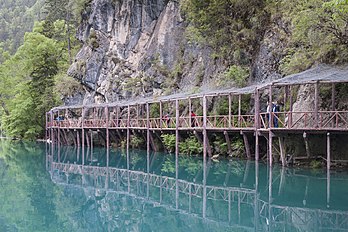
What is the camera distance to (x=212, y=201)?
47.6ft

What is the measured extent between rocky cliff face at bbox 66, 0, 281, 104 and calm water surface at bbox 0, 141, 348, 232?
13802mm

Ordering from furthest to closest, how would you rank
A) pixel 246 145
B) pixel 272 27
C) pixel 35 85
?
pixel 35 85
pixel 272 27
pixel 246 145

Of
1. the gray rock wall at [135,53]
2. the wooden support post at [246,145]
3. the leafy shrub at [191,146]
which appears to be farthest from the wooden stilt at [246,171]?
the gray rock wall at [135,53]

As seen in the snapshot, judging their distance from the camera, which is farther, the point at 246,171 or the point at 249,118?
the point at 249,118

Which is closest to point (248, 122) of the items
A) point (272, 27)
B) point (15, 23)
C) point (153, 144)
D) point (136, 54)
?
point (272, 27)

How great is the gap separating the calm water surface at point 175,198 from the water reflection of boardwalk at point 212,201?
0.03 meters

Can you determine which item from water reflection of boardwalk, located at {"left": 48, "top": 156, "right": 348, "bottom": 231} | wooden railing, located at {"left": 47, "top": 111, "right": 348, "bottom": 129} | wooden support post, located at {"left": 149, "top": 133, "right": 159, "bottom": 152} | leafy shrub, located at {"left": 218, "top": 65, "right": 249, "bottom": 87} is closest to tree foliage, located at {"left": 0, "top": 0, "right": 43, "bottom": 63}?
wooden railing, located at {"left": 47, "top": 111, "right": 348, "bottom": 129}

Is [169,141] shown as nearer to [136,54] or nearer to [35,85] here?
[136,54]

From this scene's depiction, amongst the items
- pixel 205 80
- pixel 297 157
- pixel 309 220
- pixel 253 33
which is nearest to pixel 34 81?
pixel 205 80

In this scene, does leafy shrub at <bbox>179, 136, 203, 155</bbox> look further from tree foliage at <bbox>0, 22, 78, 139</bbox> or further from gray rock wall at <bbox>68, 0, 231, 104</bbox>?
tree foliage at <bbox>0, 22, 78, 139</bbox>

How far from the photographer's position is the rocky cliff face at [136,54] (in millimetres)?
36938

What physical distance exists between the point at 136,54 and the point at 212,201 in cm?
3070

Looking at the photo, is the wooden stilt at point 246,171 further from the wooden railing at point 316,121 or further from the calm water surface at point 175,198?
the wooden railing at point 316,121

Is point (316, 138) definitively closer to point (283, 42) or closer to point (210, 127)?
point (210, 127)
